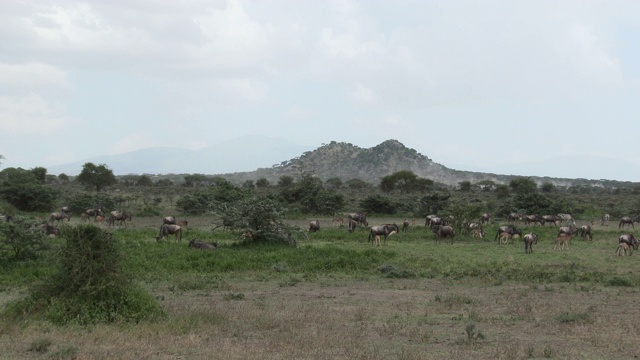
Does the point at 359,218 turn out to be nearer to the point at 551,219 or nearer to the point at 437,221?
the point at 437,221

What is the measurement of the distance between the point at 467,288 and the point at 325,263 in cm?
601

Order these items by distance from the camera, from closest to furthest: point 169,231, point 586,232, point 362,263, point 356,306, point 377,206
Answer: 1. point 356,306
2. point 362,263
3. point 169,231
4. point 586,232
5. point 377,206

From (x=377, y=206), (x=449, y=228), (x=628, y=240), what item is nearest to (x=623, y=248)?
(x=628, y=240)

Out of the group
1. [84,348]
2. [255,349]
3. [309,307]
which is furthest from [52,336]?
[309,307]

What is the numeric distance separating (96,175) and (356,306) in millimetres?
70339

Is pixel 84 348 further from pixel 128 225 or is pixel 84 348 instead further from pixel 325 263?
pixel 128 225

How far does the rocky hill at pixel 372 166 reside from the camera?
15538 cm

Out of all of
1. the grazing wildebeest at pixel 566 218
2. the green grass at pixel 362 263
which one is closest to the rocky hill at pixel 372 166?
the grazing wildebeest at pixel 566 218

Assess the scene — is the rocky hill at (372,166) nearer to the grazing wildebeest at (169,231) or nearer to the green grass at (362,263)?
the grazing wildebeest at (169,231)

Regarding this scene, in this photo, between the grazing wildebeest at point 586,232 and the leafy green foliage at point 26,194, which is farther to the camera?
the leafy green foliage at point 26,194

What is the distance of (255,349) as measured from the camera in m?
11.1

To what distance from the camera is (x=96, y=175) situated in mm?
80000

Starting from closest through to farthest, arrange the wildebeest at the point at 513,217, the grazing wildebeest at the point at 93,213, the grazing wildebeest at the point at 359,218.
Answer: the grazing wildebeest at the point at 359,218, the grazing wildebeest at the point at 93,213, the wildebeest at the point at 513,217

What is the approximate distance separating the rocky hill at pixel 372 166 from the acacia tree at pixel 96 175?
71589 mm
